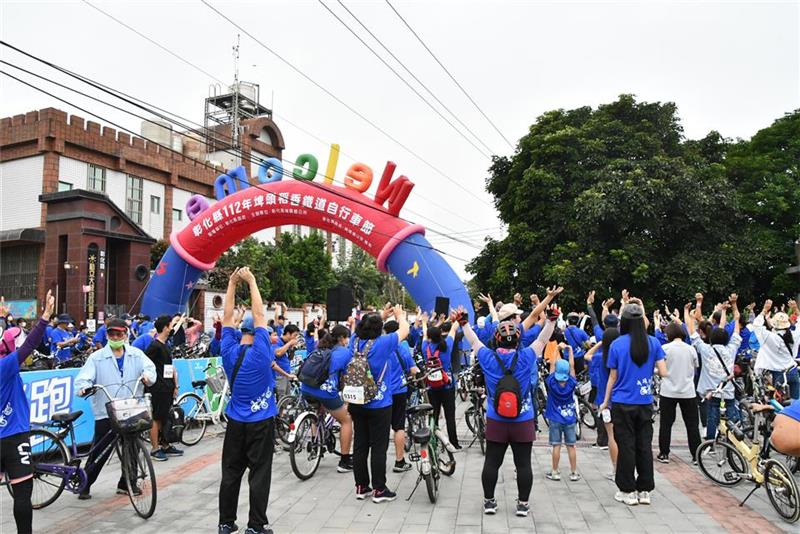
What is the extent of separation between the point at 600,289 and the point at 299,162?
10.6 m

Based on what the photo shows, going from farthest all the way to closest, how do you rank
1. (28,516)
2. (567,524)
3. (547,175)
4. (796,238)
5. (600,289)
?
(796,238) < (547,175) < (600,289) < (567,524) < (28,516)

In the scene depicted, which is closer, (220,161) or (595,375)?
(595,375)

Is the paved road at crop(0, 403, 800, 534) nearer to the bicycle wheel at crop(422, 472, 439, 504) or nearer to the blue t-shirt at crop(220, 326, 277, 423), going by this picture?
the bicycle wheel at crop(422, 472, 439, 504)

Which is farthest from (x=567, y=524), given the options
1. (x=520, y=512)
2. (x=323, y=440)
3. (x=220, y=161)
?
(x=220, y=161)

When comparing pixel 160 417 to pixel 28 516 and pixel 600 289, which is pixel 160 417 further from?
pixel 600 289

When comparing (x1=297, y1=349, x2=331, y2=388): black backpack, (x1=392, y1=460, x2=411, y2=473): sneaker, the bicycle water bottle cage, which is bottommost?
(x1=392, y1=460, x2=411, y2=473): sneaker

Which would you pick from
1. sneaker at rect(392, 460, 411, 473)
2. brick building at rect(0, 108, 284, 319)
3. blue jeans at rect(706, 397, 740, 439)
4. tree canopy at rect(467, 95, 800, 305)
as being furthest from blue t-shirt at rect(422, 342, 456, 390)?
brick building at rect(0, 108, 284, 319)

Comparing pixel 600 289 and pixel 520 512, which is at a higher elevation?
pixel 600 289

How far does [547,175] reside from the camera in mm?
20969

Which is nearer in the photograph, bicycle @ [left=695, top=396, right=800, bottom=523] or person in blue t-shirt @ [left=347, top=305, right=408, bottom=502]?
bicycle @ [left=695, top=396, right=800, bottom=523]

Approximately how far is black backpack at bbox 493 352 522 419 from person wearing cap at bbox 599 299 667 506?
1328 mm

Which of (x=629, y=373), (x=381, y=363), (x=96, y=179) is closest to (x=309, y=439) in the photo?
(x=381, y=363)

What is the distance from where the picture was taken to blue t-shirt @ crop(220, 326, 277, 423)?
16.0 ft

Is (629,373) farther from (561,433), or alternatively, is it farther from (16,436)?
(16,436)
